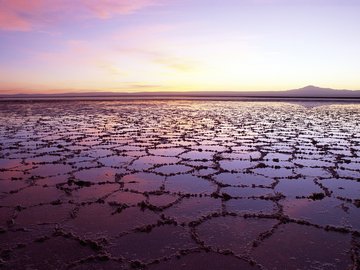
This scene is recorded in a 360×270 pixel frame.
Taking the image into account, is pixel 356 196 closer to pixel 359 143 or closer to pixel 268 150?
pixel 268 150

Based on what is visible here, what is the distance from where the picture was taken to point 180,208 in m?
4.40

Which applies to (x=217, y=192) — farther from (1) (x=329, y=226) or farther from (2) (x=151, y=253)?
(2) (x=151, y=253)

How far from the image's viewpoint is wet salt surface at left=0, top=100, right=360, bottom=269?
321 centimetres

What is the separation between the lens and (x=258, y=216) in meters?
4.11

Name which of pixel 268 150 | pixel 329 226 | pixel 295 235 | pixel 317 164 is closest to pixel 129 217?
pixel 295 235

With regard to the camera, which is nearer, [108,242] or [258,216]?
[108,242]

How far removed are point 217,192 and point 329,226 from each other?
163 centimetres

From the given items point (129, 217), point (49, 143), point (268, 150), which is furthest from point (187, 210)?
point (49, 143)

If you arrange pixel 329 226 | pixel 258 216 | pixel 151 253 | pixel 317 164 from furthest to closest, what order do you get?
1. pixel 317 164
2. pixel 258 216
3. pixel 329 226
4. pixel 151 253

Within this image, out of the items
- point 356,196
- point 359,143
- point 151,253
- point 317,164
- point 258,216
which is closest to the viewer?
point 151,253

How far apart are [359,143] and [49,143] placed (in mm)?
8413

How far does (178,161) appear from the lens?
7082 millimetres

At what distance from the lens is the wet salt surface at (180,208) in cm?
321

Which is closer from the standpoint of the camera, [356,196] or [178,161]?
[356,196]
